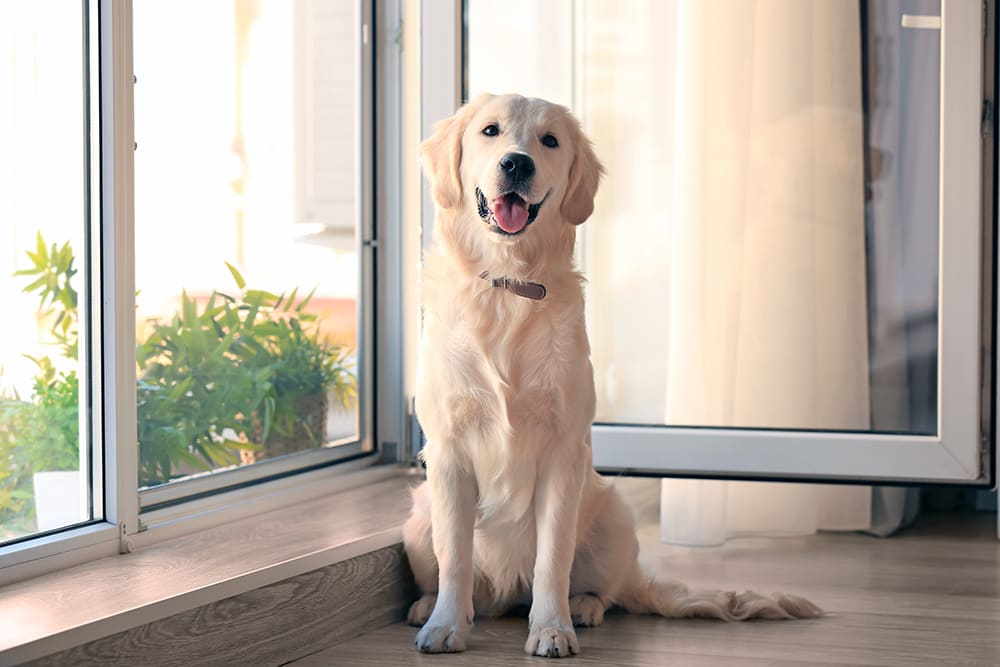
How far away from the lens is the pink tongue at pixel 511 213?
75.7 inches

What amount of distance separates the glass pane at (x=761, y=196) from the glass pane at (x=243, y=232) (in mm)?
482

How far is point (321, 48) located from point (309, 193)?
1.31ft

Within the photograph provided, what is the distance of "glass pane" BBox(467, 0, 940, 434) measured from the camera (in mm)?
2848

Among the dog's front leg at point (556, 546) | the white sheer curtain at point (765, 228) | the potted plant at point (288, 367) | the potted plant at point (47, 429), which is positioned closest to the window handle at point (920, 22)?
the white sheer curtain at point (765, 228)

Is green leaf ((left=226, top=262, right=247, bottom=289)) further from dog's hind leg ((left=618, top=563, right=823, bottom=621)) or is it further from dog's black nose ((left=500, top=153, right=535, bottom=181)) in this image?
dog's hind leg ((left=618, top=563, right=823, bottom=621))

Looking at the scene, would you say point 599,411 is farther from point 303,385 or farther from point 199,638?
point 199,638

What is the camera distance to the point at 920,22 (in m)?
2.80

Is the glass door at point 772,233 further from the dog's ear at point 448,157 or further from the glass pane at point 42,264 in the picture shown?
the glass pane at point 42,264

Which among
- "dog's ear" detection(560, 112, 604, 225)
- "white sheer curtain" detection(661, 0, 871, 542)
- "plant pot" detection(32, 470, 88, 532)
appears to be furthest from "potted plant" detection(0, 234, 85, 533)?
"white sheer curtain" detection(661, 0, 871, 542)

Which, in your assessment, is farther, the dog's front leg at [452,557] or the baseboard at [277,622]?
the dog's front leg at [452,557]

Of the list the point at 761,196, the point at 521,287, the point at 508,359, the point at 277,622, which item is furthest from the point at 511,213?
the point at 761,196

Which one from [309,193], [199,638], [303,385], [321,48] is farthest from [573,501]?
[321,48]

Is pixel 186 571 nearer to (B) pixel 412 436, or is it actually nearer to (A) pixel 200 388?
(A) pixel 200 388

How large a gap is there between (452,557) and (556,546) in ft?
0.65
